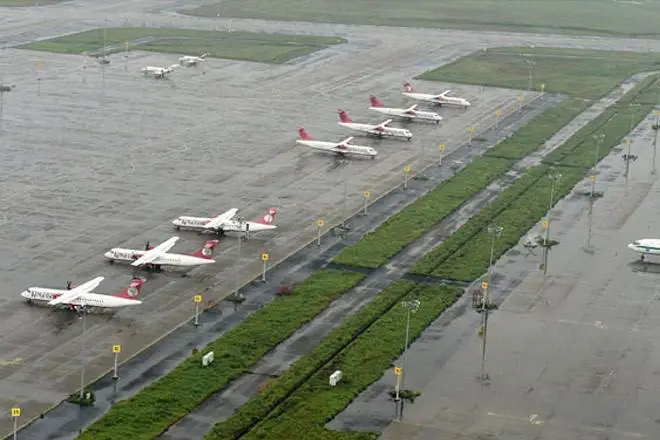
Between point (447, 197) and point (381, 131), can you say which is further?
point (381, 131)

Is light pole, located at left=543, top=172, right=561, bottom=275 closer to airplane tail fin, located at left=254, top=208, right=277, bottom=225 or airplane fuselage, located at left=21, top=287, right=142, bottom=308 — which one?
airplane tail fin, located at left=254, top=208, right=277, bottom=225

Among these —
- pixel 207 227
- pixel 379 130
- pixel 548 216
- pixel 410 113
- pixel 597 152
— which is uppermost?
pixel 410 113

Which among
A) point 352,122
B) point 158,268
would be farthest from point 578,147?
point 158,268

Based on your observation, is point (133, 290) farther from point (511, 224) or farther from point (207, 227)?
point (511, 224)

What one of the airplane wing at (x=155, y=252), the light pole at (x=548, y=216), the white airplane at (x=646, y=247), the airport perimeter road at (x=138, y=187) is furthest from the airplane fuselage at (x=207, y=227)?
the white airplane at (x=646, y=247)

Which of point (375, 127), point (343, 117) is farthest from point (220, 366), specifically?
point (343, 117)

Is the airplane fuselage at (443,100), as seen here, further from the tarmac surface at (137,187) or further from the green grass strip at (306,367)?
the green grass strip at (306,367)

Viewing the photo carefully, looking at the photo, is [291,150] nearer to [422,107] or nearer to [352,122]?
[352,122]
